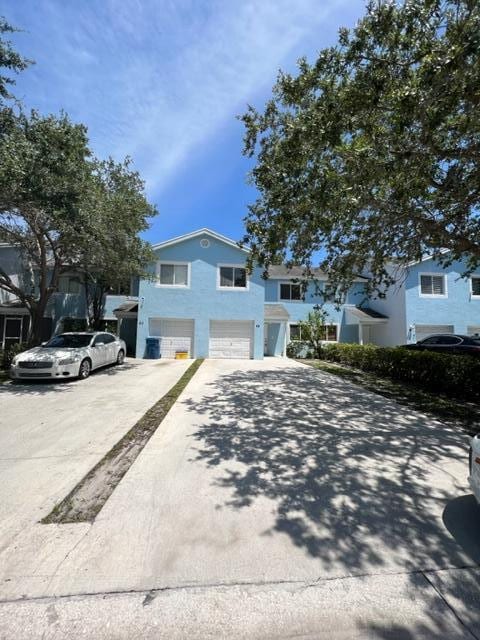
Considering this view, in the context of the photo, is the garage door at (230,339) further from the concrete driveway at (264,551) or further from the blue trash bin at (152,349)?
the concrete driveway at (264,551)

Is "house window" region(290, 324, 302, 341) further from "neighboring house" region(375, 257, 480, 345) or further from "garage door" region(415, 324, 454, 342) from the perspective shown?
"garage door" region(415, 324, 454, 342)

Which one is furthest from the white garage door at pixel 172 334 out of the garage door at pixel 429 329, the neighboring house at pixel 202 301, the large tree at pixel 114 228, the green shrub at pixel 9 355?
the garage door at pixel 429 329

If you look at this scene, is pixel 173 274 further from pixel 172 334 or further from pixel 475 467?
pixel 475 467

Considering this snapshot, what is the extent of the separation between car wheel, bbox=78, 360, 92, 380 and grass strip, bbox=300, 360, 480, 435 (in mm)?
9431

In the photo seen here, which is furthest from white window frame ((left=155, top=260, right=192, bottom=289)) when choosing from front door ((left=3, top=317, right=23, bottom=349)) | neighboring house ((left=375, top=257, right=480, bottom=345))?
neighboring house ((left=375, top=257, right=480, bottom=345))

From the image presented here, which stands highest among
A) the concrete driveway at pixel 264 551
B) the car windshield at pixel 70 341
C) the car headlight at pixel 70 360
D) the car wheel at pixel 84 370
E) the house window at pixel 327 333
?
the house window at pixel 327 333

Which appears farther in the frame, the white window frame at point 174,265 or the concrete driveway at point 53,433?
the white window frame at point 174,265

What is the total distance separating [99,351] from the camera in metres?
13.6

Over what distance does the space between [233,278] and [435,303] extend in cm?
1360

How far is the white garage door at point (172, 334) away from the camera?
2047cm

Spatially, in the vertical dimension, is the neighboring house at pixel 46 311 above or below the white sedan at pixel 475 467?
above

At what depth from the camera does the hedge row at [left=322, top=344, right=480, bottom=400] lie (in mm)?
9773

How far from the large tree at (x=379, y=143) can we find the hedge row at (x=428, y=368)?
3.50m

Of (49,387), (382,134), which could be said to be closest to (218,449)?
(382,134)
